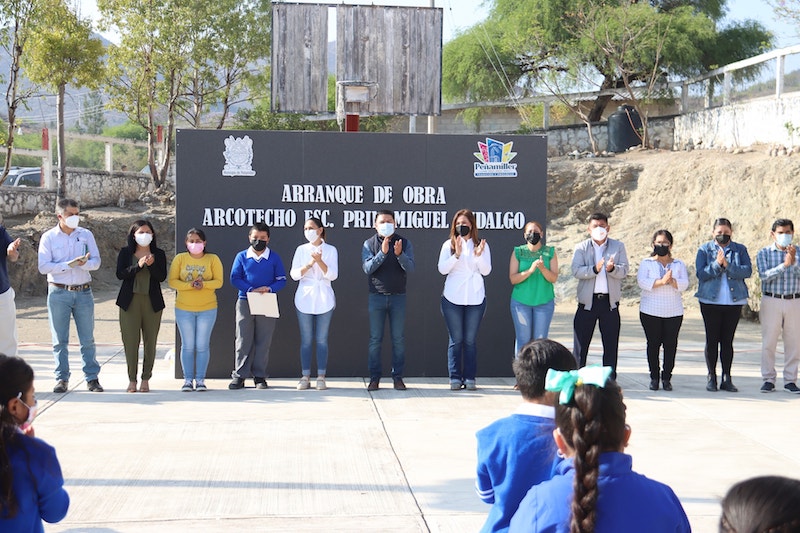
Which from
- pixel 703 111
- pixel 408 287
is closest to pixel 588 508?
pixel 408 287

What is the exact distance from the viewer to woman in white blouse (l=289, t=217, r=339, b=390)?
9367 mm

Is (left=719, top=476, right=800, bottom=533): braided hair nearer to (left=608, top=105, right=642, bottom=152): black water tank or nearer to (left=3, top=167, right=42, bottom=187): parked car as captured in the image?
(left=608, top=105, right=642, bottom=152): black water tank

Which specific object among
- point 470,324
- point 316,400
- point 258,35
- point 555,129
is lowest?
point 316,400

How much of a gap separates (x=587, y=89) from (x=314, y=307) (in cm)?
2140

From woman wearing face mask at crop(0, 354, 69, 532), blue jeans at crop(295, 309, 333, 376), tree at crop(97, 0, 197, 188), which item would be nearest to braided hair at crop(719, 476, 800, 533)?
woman wearing face mask at crop(0, 354, 69, 532)

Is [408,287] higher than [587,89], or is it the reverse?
[587,89]

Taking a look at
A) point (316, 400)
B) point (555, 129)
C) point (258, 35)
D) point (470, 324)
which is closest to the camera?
point (316, 400)

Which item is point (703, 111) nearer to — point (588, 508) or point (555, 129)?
point (555, 129)

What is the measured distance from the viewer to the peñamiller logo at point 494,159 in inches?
408

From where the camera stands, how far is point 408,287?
33.7 ft

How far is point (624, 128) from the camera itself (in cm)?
2650

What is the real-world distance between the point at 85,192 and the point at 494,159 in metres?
18.8

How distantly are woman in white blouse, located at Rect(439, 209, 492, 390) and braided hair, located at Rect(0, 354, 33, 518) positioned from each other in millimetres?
6297

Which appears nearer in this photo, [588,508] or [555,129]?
[588,508]
